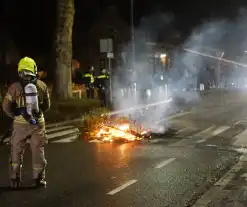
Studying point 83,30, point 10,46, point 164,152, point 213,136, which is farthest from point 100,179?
point 83,30

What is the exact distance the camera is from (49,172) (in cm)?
816

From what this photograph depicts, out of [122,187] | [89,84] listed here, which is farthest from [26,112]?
[89,84]

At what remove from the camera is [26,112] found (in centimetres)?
655

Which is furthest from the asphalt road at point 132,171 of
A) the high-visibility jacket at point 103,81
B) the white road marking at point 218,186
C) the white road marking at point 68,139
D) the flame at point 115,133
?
the high-visibility jacket at point 103,81

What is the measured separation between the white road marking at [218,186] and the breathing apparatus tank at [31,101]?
239 centimetres

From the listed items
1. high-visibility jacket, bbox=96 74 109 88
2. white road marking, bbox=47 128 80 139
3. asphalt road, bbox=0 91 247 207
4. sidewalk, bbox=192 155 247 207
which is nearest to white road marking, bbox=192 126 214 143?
asphalt road, bbox=0 91 247 207

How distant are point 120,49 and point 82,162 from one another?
29.3 m

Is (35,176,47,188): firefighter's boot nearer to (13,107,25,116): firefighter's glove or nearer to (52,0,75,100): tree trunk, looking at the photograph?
(13,107,25,116): firefighter's glove

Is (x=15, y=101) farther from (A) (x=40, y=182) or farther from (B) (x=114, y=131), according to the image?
(B) (x=114, y=131)

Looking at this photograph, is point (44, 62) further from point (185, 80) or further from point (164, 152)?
point (164, 152)

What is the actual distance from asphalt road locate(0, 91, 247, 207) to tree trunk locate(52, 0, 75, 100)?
8.17 metres

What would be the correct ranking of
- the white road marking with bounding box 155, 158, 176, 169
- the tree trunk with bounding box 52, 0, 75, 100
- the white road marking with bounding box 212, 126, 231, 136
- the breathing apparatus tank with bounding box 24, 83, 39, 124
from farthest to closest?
the tree trunk with bounding box 52, 0, 75, 100
the white road marking with bounding box 212, 126, 231, 136
the white road marking with bounding box 155, 158, 176, 169
the breathing apparatus tank with bounding box 24, 83, 39, 124

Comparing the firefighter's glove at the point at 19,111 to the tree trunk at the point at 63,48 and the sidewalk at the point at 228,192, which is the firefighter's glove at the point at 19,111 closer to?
the sidewalk at the point at 228,192

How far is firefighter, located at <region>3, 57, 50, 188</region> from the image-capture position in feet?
21.6
